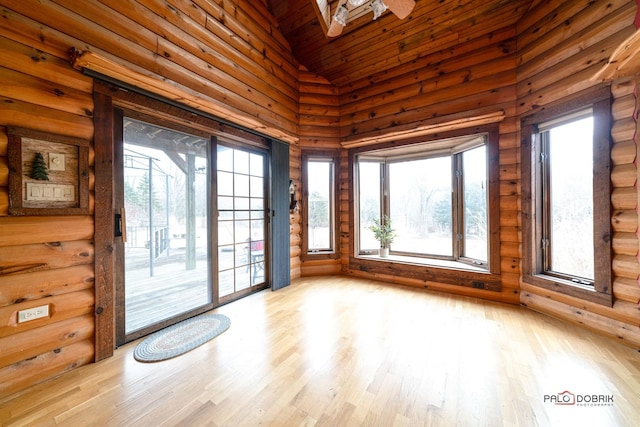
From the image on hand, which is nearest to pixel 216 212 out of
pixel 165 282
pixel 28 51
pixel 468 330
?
pixel 165 282

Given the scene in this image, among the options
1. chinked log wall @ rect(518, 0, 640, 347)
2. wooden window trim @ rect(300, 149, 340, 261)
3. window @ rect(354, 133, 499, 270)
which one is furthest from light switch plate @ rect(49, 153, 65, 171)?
chinked log wall @ rect(518, 0, 640, 347)

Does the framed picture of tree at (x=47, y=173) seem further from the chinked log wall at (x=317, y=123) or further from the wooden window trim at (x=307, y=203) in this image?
the wooden window trim at (x=307, y=203)

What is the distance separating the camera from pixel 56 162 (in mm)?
1688

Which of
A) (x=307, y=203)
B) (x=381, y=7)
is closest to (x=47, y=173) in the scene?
(x=381, y=7)

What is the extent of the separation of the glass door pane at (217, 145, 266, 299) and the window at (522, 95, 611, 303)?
3.42m

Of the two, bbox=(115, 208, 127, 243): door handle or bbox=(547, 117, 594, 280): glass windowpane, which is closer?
bbox=(115, 208, 127, 243): door handle

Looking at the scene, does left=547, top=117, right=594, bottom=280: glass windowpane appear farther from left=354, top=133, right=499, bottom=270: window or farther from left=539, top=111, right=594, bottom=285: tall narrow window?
left=354, top=133, right=499, bottom=270: window

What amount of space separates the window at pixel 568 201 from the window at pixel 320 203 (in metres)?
2.64

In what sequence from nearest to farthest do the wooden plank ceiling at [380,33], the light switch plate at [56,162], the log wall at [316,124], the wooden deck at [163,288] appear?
the light switch plate at [56,162] → the wooden deck at [163,288] → the wooden plank ceiling at [380,33] → the log wall at [316,124]

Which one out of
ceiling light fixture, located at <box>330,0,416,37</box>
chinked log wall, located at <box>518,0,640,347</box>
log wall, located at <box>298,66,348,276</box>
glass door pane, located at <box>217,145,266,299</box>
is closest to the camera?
ceiling light fixture, located at <box>330,0,416,37</box>

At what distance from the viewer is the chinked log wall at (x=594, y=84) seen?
2018 mm

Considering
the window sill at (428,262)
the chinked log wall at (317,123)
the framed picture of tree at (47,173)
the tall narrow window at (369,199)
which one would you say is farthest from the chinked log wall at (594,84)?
the framed picture of tree at (47,173)

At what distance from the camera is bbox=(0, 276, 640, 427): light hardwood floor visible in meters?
1.35

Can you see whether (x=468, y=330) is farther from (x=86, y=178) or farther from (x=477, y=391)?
(x=86, y=178)
